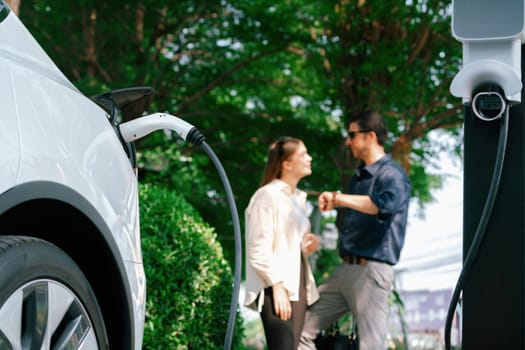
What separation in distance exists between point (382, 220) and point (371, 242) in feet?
0.56

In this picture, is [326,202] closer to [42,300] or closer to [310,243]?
[310,243]

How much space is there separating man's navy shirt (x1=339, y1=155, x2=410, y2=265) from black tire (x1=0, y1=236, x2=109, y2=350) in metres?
3.09

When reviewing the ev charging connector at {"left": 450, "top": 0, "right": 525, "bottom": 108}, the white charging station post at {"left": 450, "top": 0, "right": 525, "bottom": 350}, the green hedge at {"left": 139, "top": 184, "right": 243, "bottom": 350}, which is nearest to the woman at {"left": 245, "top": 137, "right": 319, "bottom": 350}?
the green hedge at {"left": 139, "top": 184, "right": 243, "bottom": 350}

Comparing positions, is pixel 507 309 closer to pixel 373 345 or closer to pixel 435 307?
pixel 373 345

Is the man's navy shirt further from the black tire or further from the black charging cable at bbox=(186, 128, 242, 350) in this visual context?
the black tire

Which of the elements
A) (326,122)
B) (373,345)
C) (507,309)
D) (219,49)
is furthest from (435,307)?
(507,309)

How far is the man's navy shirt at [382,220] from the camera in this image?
203 inches

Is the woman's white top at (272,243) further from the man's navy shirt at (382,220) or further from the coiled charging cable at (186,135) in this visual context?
the coiled charging cable at (186,135)

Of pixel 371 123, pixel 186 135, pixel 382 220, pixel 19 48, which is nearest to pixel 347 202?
pixel 382 220

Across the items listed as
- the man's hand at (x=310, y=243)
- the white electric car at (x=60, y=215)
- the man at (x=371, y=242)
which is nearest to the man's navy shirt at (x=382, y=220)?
the man at (x=371, y=242)

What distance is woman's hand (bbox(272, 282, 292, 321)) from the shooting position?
508cm

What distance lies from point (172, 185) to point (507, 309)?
8815 mm

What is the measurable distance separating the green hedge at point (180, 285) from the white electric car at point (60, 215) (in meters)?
2.93

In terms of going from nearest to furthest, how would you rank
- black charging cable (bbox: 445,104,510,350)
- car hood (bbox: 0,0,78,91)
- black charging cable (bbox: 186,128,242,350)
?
car hood (bbox: 0,0,78,91)
black charging cable (bbox: 445,104,510,350)
black charging cable (bbox: 186,128,242,350)
